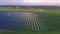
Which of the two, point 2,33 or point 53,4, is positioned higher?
point 53,4

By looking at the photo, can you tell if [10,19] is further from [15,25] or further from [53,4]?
[53,4]

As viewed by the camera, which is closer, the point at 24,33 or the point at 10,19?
the point at 24,33

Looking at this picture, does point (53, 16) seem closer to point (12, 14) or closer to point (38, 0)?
point (38, 0)

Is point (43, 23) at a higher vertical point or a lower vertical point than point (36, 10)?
lower

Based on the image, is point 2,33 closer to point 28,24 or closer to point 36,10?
point 28,24

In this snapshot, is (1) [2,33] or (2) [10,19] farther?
(2) [10,19]

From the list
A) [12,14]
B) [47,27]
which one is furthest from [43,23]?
[12,14]

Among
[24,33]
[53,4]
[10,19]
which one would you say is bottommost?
[24,33]

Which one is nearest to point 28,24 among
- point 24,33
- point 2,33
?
point 24,33

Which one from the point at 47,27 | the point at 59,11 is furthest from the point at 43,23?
the point at 59,11
